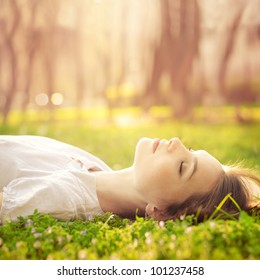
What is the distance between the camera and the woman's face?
238cm

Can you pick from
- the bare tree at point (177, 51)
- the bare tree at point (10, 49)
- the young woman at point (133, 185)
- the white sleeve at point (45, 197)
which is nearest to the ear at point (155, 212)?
the young woman at point (133, 185)

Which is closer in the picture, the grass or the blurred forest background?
the grass

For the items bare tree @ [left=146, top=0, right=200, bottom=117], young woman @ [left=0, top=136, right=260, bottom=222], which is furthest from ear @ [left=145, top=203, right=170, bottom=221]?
bare tree @ [left=146, top=0, right=200, bottom=117]

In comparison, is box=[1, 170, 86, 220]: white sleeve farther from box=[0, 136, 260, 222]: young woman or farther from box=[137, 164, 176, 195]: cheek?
box=[137, 164, 176, 195]: cheek

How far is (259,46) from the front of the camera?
8.12m

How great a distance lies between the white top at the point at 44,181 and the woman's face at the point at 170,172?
0.28 metres

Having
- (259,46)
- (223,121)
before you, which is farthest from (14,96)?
(259,46)

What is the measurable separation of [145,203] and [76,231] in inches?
21.6

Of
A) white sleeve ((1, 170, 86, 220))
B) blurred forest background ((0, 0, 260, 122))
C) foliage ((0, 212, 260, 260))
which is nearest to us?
foliage ((0, 212, 260, 260))

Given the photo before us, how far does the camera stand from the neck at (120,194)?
2516 mm

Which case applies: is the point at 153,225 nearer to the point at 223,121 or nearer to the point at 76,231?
the point at 76,231

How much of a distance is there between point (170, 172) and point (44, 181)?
58cm

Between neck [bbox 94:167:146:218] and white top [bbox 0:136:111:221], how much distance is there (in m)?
0.04

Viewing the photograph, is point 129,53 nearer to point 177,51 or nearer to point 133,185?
point 177,51
